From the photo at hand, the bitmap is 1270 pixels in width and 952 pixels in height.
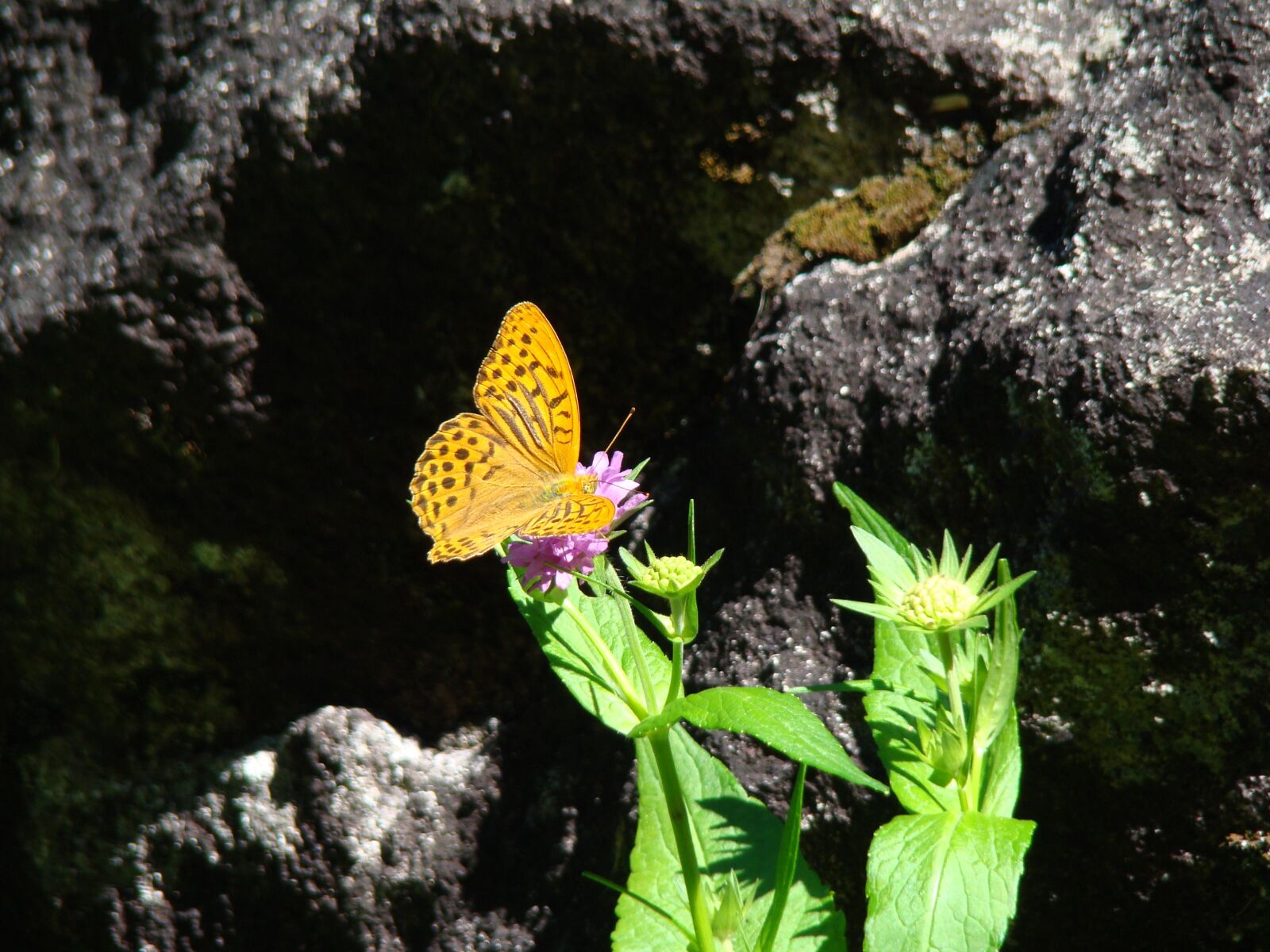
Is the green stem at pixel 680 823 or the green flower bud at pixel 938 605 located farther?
the green stem at pixel 680 823

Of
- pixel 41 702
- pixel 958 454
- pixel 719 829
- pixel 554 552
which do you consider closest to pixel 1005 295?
pixel 958 454

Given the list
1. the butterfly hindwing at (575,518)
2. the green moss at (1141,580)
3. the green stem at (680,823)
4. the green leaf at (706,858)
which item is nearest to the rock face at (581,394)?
the green moss at (1141,580)

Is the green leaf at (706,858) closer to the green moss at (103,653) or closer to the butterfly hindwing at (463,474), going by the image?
the butterfly hindwing at (463,474)

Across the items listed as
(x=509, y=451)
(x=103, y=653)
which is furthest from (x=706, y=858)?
(x=103, y=653)

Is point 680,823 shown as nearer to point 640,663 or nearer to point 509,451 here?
point 640,663

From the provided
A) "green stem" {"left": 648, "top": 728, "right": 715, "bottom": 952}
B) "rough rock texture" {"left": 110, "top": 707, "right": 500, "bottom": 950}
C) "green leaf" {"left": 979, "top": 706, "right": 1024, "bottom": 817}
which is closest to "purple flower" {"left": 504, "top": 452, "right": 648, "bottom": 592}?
"green stem" {"left": 648, "top": 728, "right": 715, "bottom": 952}

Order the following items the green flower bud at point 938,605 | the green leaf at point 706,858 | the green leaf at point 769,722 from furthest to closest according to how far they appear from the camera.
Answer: the green leaf at point 706,858 < the green flower bud at point 938,605 < the green leaf at point 769,722
